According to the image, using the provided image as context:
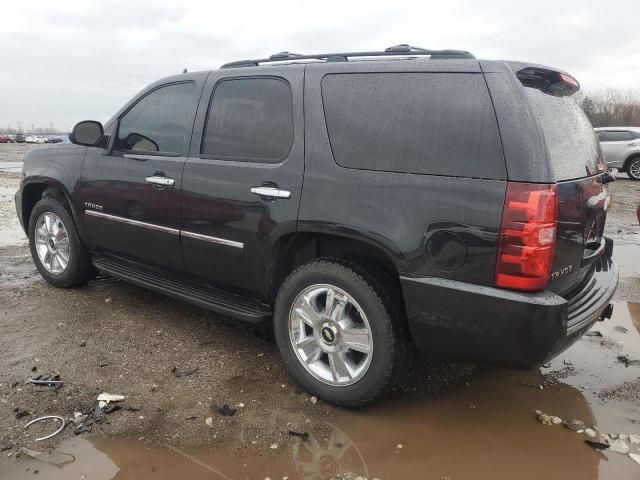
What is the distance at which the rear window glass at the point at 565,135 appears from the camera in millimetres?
2459

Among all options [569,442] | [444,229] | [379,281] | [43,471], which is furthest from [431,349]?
[43,471]

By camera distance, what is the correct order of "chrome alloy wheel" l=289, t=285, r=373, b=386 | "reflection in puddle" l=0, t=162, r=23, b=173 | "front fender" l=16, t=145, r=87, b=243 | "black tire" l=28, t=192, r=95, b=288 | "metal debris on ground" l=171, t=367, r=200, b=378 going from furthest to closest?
"reflection in puddle" l=0, t=162, r=23, b=173 → "black tire" l=28, t=192, r=95, b=288 → "front fender" l=16, t=145, r=87, b=243 → "metal debris on ground" l=171, t=367, r=200, b=378 → "chrome alloy wheel" l=289, t=285, r=373, b=386

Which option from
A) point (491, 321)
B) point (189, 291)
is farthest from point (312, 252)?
point (491, 321)

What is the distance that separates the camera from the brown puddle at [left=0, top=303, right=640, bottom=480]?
2391 mm

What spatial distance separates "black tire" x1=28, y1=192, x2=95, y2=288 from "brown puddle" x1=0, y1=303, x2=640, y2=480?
224 centimetres

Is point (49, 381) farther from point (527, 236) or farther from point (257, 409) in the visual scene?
point (527, 236)

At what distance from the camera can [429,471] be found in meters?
2.42

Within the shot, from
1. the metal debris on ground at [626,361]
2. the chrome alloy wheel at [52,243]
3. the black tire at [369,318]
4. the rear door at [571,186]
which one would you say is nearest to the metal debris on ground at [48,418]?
the black tire at [369,318]

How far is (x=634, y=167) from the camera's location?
647 inches

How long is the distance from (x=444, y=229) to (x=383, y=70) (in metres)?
0.95

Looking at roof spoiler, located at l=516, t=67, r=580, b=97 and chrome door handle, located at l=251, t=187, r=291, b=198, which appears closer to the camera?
roof spoiler, located at l=516, t=67, r=580, b=97

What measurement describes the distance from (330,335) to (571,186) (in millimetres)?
1436

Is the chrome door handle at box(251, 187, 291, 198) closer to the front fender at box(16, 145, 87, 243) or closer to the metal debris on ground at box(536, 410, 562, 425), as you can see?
the metal debris on ground at box(536, 410, 562, 425)

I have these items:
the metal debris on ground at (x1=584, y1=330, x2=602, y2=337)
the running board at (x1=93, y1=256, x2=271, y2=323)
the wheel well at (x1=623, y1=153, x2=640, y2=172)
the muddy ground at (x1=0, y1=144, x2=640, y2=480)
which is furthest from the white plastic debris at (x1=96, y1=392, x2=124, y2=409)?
the wheel well at (x1=623, y1=153, x2=640, y2=172)
